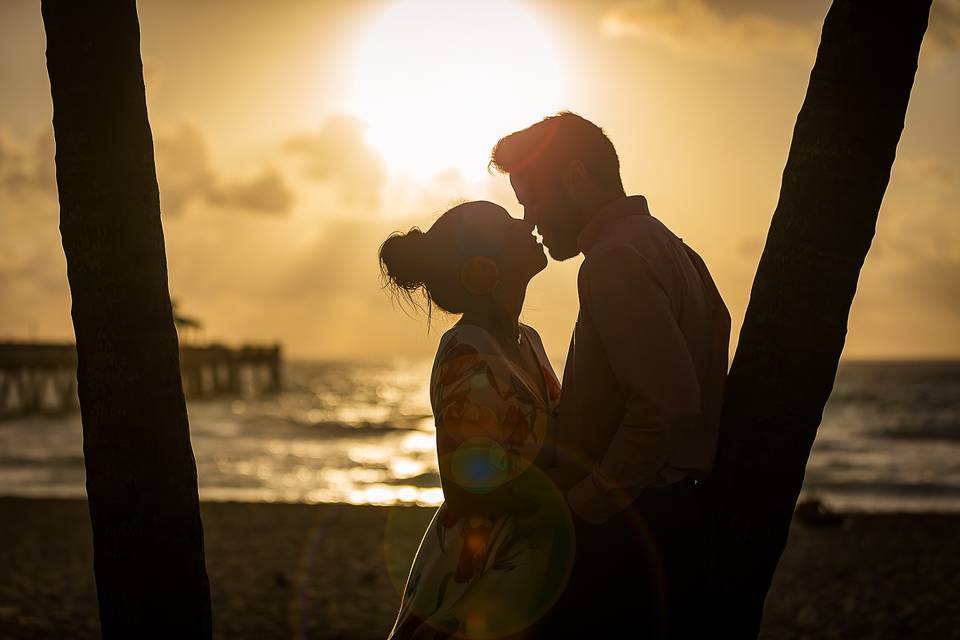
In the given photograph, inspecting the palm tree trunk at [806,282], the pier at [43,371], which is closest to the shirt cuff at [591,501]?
the palm tree trunk at [806,282]

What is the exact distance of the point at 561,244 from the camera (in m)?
2.68

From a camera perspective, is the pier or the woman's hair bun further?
the pier

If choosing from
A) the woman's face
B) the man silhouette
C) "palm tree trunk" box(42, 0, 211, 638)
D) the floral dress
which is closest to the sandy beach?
"palm tree trunk" box(42, 0, 211, 638)

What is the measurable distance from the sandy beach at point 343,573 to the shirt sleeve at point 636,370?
5833 millimetres

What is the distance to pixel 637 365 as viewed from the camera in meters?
2.30

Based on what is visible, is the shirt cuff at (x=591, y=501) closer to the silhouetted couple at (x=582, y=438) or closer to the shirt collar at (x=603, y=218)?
the silhouetted couple at (x=582, y=438)

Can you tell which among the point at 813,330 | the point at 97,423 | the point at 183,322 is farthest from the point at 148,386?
the point at 183,322

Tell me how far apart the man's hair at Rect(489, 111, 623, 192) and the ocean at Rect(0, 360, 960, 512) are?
15.7m

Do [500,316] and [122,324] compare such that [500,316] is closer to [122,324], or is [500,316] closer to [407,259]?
[407,259]

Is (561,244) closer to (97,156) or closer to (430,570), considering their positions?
(430,570)

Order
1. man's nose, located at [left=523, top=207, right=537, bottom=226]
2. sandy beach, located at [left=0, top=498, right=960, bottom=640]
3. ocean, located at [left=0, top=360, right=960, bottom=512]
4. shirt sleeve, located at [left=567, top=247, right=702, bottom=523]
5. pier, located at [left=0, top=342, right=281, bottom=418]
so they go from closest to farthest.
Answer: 1. shirt sleeve, located at [left=567, top=247, right=702, bottom=523]
2. man's nose, located at [left=523, top=207, right=537, bottom=226]
3. sandy beach, located at [left=0, top=498, right=960, bottom=640]
4. ocean, located at [left=0, top=360, right=960, bottom=512]
5. pier, located at [left=0, top=342, right=281, bottom=418]

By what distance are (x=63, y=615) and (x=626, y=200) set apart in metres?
7.54

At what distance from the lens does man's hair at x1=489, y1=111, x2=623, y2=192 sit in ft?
8.45

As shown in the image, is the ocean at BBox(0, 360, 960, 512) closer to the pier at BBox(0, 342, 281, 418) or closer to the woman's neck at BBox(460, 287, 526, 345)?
the pier at BBox(0, 342, 281, 418)
